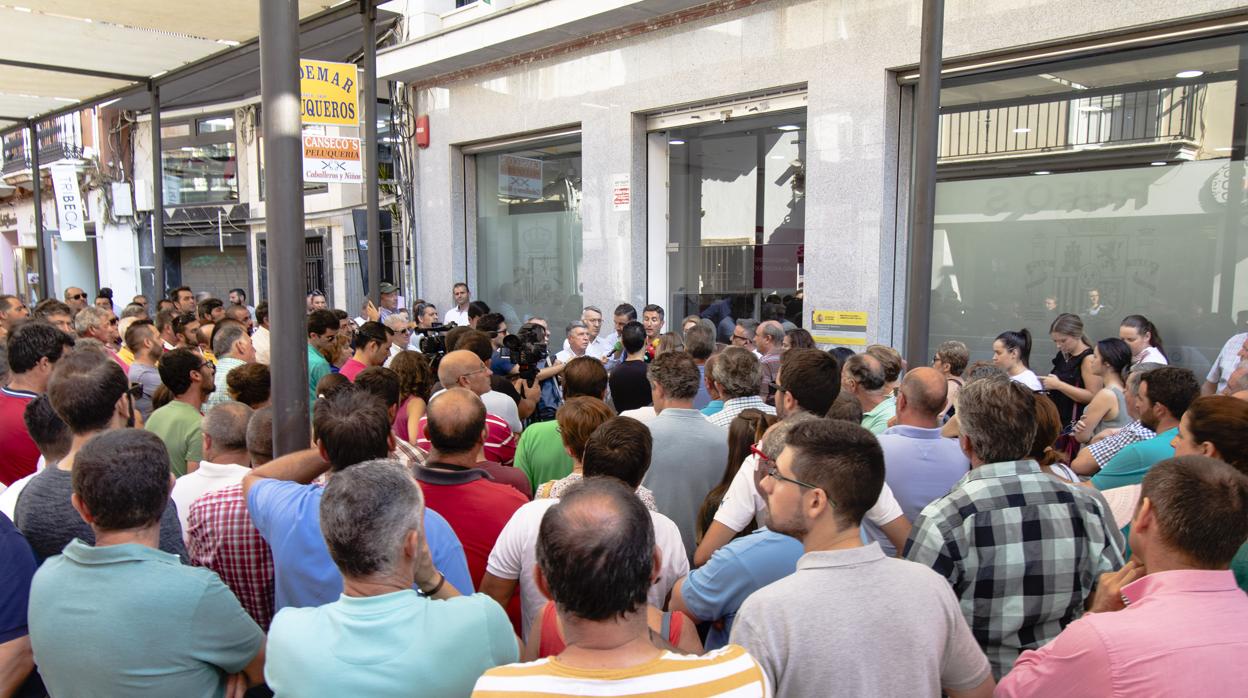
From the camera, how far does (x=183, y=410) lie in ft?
14.3

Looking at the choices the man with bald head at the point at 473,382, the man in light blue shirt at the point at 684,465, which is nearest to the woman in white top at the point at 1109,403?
the man in light blue shirt at the point at 684,465

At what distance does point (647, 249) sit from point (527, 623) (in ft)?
27.9

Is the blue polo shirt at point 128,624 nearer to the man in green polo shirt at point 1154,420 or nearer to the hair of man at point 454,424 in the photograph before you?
the hair of man at point 454,424

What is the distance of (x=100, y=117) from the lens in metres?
23.5

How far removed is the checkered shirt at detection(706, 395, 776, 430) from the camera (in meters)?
4.34

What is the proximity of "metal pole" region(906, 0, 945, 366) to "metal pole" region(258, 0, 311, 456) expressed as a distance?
381 cm

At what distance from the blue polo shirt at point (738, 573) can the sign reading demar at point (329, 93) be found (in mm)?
7657

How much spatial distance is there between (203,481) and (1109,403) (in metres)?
5.20

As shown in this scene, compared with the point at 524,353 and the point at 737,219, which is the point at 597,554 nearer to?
the point at 524,353

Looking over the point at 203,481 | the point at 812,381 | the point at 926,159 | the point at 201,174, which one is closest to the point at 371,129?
the point at 926,159

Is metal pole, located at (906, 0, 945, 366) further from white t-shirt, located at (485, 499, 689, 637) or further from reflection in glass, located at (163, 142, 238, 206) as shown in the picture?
reflection in glass, located at (163, 142, 238, 206)

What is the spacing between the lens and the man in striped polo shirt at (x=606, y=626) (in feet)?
4.93

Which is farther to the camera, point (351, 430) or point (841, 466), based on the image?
point (351, 430)

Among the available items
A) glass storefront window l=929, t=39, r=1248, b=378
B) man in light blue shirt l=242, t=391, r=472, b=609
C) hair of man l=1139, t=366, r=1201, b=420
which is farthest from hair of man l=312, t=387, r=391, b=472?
glass storefront window l=929, t=39, r=1248, b=378
